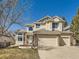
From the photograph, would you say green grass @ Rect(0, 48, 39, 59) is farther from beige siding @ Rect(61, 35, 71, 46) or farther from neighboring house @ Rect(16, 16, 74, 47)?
beige siding @ Rect(61, 35, 71, 46)

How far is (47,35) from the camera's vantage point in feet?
105

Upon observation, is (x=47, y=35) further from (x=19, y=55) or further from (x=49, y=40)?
(x=19, y=55)

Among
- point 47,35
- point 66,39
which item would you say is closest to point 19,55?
point 47,35

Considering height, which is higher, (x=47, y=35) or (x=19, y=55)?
(x=47, y=35)

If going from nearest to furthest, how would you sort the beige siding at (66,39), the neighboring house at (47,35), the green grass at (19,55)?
the green grass at (19,55) → the neighboring house at (47,35) → the beige siding at (66,39)

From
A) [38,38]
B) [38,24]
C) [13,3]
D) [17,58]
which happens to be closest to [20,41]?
[38,24]

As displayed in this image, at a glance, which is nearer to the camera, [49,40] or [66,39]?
[49,40]

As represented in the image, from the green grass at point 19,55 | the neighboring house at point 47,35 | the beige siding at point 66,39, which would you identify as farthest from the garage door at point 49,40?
the green grass at point 19,55

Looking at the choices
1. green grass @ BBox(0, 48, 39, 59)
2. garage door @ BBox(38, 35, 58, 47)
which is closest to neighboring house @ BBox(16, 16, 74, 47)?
garage door @ BBox(38, 35, 58, 47)

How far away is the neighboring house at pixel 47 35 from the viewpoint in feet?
104

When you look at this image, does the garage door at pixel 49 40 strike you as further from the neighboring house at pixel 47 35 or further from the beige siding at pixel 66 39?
the beige siding at pixel 66 39

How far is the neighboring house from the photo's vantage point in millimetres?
31734

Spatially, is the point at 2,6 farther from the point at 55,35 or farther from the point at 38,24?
the point at 38,24

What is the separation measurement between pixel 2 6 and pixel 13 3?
5.83 feet
